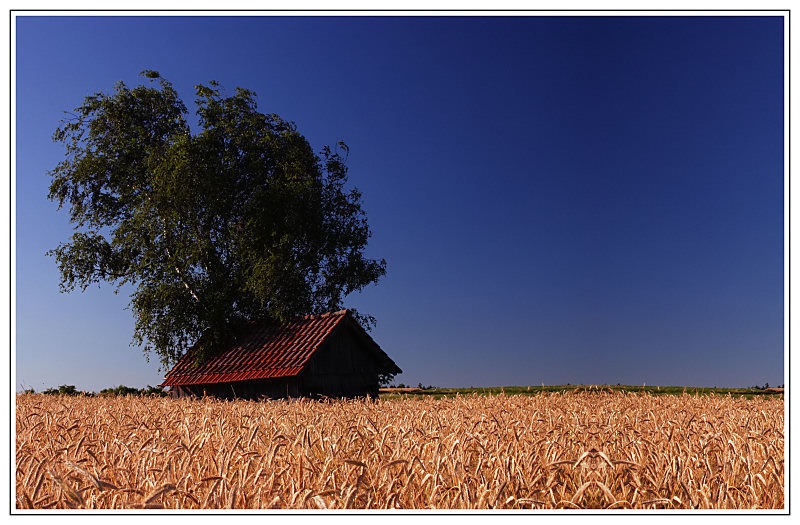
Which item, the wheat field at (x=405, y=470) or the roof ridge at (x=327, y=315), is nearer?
the wheat field at (x=405, y=470)

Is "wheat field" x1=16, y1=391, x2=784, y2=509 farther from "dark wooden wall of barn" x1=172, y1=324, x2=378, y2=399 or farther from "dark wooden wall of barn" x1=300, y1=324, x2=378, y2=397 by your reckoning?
"dark wooden wall of barn" x1=300, y1=324, x2=378, y2=397

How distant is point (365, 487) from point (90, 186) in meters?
30.0

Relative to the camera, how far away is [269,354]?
21.0m

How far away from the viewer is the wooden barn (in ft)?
64.4

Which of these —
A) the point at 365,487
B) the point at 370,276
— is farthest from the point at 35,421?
the point at 370,276

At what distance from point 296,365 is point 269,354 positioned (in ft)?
7.90

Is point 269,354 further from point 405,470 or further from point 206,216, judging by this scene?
point 405,470

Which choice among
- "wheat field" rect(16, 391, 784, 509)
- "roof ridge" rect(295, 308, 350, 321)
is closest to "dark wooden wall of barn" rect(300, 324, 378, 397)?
"roof ridge" rect(295, 308, 350, 321)

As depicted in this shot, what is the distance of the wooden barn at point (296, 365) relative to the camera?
1964 cm

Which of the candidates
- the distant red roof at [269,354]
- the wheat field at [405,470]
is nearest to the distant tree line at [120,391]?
the distant red roof at [269,354]

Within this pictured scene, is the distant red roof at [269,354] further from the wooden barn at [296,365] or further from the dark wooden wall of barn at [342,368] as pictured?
the dark wooden wall of barn at [342,368]

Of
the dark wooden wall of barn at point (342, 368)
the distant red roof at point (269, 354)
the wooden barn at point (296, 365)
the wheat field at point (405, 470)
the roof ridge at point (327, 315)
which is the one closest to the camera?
the wheat field at point (405, 470)

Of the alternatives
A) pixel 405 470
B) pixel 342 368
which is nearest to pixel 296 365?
pixel 342 368
